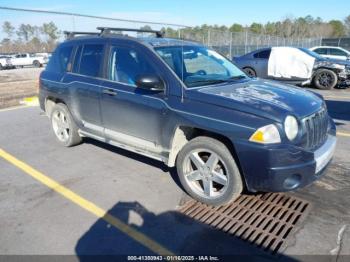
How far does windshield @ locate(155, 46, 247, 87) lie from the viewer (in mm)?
4129

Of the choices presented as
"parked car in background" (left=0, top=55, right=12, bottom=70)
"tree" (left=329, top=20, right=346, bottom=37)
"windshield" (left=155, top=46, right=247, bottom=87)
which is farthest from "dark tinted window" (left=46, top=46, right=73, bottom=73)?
"tree" (left=329, top=20, right=346, bottom=37)

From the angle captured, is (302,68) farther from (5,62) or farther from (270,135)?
(5,62)

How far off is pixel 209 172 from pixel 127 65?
1852 mm

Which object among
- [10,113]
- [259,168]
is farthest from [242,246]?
[10,113]

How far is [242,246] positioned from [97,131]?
2912 mm

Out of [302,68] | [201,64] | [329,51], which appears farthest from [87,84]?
[329,51]

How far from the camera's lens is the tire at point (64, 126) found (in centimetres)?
567

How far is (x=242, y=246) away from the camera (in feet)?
10.1

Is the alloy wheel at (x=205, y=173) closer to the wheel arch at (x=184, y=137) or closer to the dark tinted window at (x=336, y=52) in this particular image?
the wheel arch at (x=184, y=137)

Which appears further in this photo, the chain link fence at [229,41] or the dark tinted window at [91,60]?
the chain link fence at [229,41]

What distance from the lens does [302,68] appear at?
489 inches

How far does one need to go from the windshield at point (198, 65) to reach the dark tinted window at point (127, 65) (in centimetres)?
25

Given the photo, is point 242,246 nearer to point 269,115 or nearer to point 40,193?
point 269,115

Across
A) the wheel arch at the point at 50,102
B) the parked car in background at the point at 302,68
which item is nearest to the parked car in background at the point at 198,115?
the wheel arch at the point at 50,102
